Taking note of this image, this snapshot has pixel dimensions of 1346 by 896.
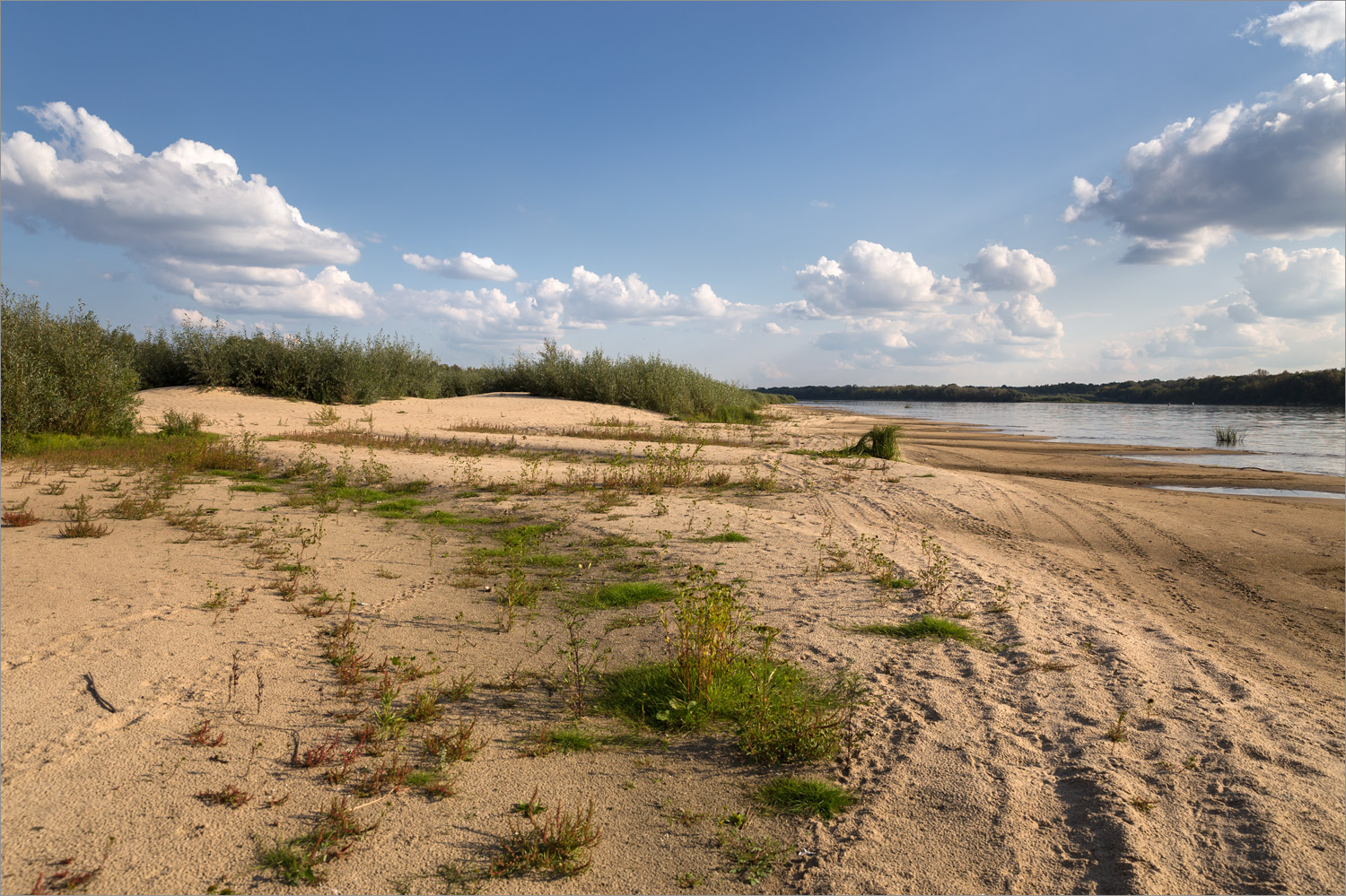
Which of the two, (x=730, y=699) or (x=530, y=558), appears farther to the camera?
(x=530, y=558)

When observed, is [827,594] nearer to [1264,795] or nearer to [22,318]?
[1264,795]

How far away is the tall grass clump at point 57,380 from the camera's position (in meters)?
12.4

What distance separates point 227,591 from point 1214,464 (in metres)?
21.6

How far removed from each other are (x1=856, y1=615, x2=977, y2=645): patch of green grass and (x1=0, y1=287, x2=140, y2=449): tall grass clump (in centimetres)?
1554

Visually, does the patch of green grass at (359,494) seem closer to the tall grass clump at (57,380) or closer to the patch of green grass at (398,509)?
the patch of green grass at (398,509)

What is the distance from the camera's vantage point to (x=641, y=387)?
93.7 feet

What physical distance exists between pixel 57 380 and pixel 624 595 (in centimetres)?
1450

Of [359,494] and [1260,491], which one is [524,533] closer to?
[359,494]

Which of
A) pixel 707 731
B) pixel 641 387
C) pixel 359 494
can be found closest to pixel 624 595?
pixel 707 731

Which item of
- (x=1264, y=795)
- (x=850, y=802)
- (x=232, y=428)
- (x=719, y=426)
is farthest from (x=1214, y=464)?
(x=232, y=428)

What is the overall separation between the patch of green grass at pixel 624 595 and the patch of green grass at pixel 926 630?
174 cm

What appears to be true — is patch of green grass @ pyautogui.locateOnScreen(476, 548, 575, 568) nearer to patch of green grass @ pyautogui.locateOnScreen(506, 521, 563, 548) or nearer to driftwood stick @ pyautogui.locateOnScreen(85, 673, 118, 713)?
patch of green grass @ pyautogui.locateOnScreen(506, 521, 563, 548)

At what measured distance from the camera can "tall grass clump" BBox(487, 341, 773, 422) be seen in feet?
92.0

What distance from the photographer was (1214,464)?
17.0 metres
